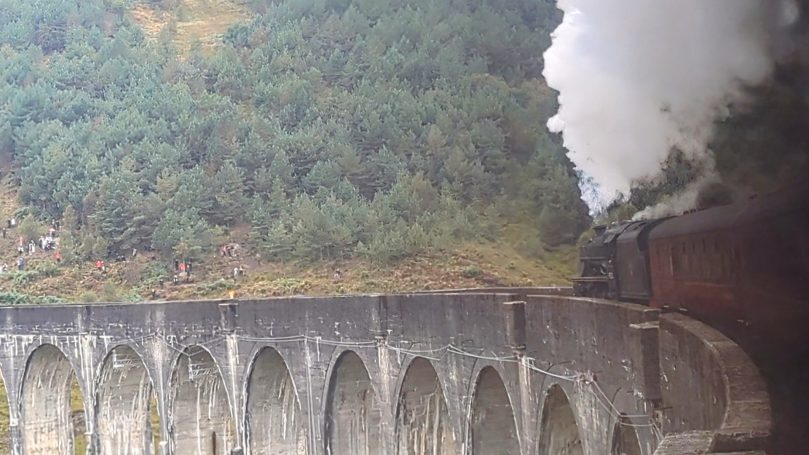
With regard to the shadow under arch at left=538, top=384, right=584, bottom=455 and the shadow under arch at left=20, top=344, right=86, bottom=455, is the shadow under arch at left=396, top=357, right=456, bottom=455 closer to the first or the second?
the shadow under arch at left=538, top=384, right=584, bottom=455

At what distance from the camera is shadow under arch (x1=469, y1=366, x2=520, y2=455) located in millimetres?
12156

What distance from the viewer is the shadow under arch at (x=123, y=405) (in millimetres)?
21891

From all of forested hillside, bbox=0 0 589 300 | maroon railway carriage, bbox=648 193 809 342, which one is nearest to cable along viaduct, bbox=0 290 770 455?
maroon railway carriage, bbox=648 193 809 342

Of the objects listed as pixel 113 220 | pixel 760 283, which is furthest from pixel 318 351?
pixel 113 220

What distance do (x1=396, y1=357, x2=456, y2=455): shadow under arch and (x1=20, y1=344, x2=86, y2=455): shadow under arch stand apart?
498 inches

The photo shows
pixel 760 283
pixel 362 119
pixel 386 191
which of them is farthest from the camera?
pixel 362 119

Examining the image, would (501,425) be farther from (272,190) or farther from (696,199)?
(272,190)

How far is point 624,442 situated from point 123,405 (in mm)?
16870

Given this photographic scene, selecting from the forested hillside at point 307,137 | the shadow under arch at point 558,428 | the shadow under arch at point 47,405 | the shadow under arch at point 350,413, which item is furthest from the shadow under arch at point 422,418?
the forested hillside at point 307,137

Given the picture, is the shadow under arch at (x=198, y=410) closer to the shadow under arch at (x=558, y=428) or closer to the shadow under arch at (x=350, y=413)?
the shadow under arch at (x=350, y=413)

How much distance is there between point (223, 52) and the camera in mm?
55250

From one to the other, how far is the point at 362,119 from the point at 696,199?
1342 inches

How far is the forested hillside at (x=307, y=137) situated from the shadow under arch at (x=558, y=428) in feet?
60.9

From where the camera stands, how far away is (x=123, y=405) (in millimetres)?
22422
